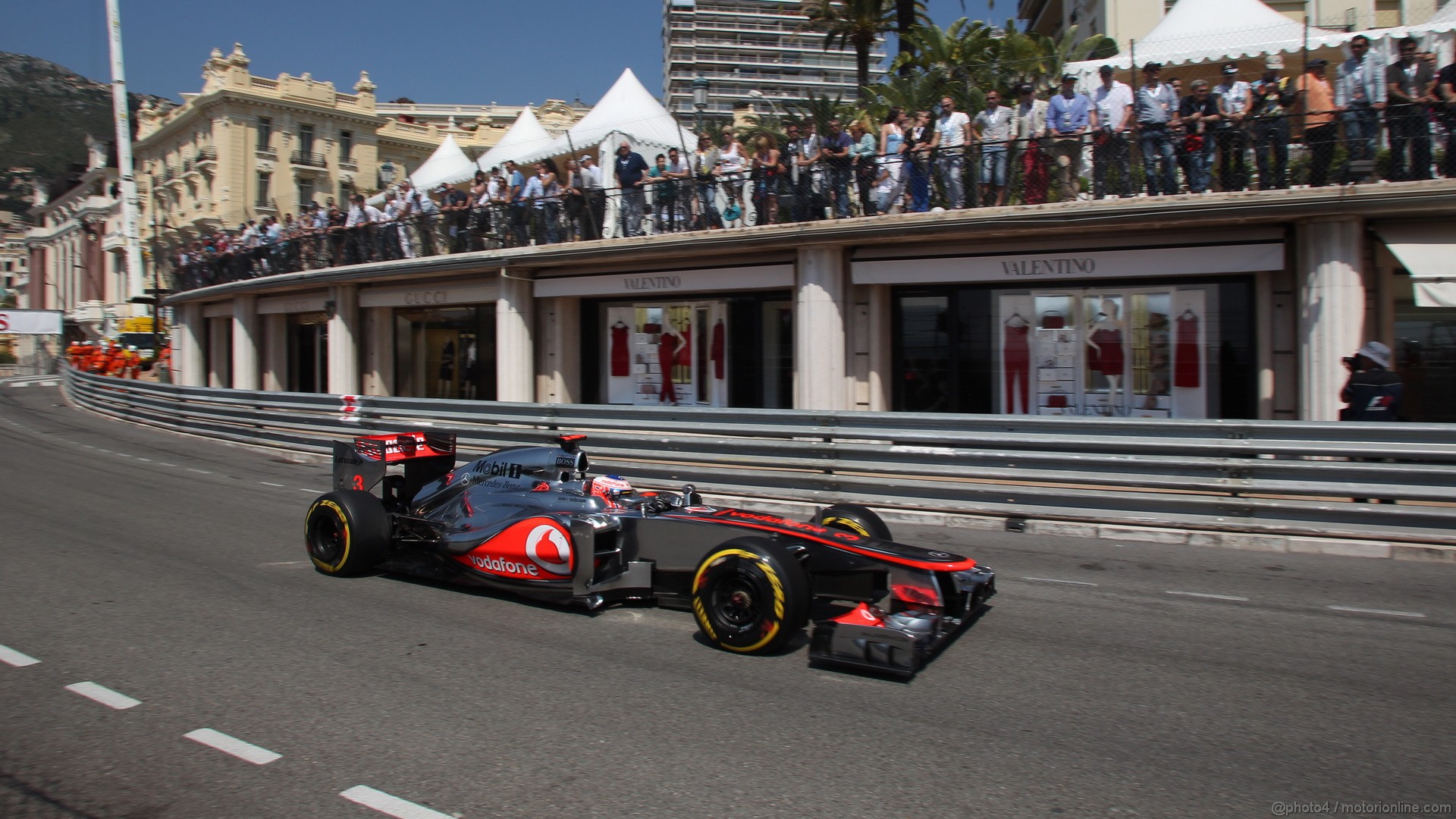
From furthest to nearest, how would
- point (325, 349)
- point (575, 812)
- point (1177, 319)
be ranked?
1. point (325, 349)
2. point (1177, 319)
3. point (575, 812)

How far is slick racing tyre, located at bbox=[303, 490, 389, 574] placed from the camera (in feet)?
23.6

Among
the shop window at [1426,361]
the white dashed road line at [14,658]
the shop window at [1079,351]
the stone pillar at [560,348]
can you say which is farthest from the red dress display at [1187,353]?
the white dashed road line at [14,658]

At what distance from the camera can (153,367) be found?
36344mm

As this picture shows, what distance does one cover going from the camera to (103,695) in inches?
185

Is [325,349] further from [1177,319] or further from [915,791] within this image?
[915,791]

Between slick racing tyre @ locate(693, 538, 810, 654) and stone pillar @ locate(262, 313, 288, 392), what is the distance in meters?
25.7

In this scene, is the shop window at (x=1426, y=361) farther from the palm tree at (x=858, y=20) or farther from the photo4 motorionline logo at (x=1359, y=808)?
the palm tree at (x=858, y=20)

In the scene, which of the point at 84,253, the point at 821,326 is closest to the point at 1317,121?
the point at 821,326

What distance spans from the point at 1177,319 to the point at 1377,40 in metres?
4.08

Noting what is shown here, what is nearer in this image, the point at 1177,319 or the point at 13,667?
the point at 13,667

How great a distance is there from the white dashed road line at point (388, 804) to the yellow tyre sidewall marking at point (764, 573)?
2.22 m

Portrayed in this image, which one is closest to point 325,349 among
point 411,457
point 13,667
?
point 411,457

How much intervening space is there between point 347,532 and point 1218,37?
13849 millimetres

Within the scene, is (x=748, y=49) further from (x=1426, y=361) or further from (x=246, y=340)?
(x=1426, y=361)
